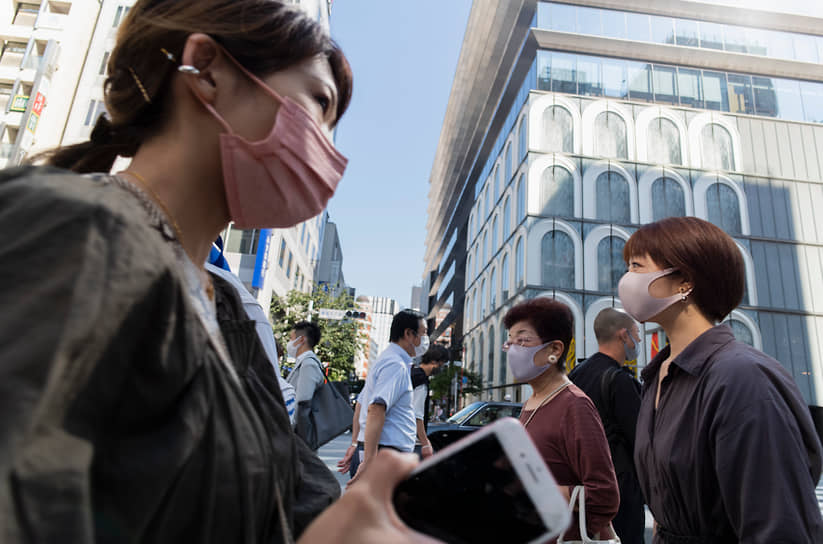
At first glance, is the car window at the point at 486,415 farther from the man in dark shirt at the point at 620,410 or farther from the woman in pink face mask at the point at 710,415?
the woman in pink face mask at the point at 710,415

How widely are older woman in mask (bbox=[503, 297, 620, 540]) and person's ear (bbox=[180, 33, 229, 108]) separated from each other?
2532 mm

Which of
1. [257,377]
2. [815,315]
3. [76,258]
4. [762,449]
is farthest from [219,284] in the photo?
[815,315]

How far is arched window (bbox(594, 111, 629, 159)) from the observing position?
2983 cm

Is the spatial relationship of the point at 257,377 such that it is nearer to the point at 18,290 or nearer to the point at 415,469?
the point at 415,469

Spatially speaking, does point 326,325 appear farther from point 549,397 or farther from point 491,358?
point 549,397

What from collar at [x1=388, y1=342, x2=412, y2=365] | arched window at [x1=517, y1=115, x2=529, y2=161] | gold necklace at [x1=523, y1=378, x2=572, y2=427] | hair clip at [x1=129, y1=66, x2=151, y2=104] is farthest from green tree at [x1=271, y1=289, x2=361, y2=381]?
hair clip at [x1=129, y1=66, x2=151, y2=104]

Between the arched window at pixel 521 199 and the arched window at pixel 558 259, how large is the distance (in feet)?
7.11

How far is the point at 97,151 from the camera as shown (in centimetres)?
115

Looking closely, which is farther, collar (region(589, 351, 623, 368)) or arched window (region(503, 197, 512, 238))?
arched window (region(503, 197, 512, 238))

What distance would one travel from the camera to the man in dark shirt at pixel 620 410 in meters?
3.84

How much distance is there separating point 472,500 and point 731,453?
1333mm

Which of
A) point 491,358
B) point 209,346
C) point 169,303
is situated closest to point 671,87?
point 491,358

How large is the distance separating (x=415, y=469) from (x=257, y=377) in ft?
1.68

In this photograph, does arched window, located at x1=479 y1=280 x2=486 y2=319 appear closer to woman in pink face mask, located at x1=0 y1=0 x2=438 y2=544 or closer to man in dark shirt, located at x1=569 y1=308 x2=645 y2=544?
man in dark shirt, located at x1=569 y1=308 x2=645 y2=544
